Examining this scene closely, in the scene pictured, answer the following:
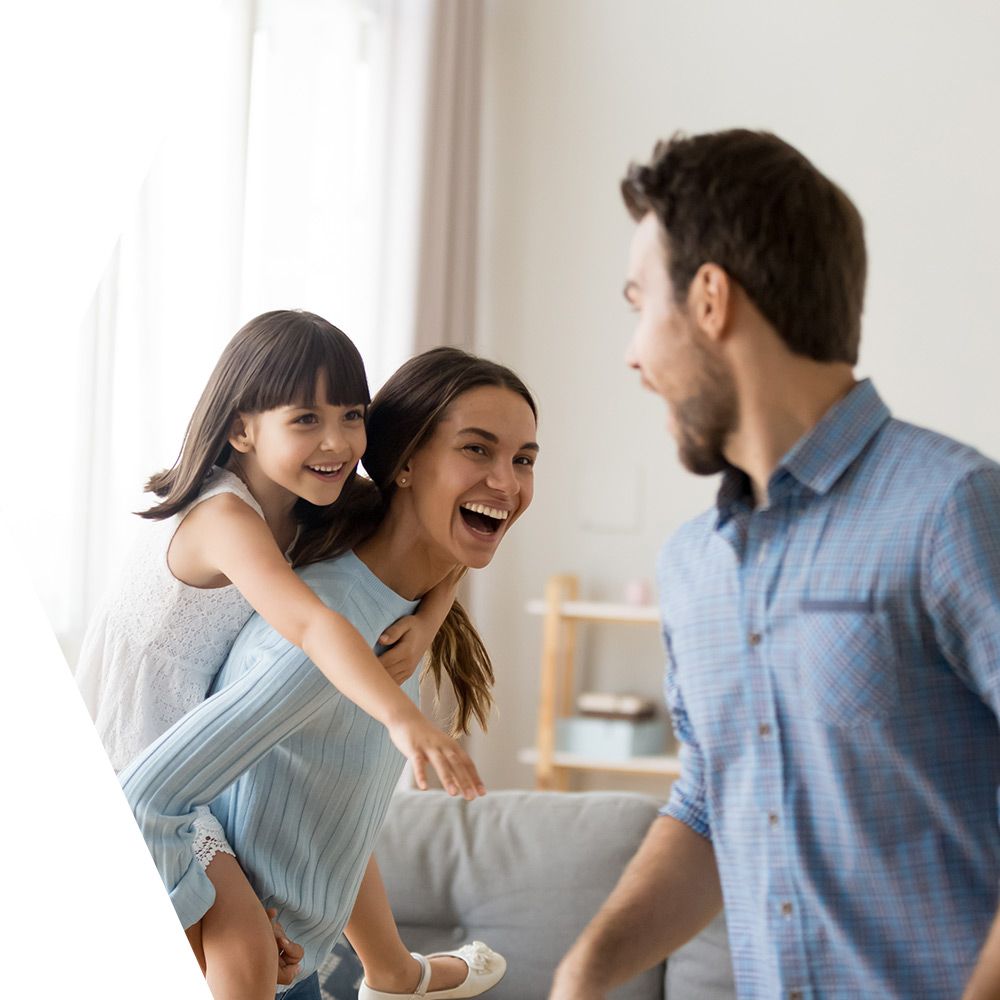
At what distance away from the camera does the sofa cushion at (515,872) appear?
202 cm

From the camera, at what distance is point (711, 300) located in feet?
3.13

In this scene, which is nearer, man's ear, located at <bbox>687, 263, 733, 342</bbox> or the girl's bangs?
man's ear, located at <bbox>687, 263, 733, 342</bbox>

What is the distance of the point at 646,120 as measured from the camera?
13.1ft

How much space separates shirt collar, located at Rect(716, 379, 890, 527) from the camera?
36.9 inches

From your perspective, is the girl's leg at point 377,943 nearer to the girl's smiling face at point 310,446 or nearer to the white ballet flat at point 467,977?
the white ballet flat at point 467,977

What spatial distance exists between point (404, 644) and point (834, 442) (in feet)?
1.84

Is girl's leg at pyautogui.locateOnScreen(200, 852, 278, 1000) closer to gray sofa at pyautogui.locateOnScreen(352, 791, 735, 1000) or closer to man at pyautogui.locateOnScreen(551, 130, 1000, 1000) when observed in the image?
man at pyautogui.locateOnScreen(551, 130, 1000, 1000)

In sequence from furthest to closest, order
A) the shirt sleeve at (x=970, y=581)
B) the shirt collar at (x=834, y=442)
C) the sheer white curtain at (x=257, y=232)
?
1. the sheer white curtain at (x=257, y=232)
2. the shirt collar at (x=834, y=442)
3. the shirt sleeve at (x=970, y=581)

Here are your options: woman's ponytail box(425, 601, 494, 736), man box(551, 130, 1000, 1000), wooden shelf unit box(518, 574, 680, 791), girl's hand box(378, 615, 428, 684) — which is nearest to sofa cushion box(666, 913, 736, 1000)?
woman's ponytail box(425, 601, 494, 736)

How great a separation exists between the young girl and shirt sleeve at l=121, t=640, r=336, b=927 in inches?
2.0

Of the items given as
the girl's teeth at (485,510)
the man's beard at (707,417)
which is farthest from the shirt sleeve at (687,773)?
the girl's teeth at (485,510)

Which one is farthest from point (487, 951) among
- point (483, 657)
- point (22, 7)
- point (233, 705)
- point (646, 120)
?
point (646, 120)

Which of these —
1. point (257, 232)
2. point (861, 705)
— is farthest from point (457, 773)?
point (257, 232)

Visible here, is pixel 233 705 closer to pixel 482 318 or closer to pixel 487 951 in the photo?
pixel 487 951
